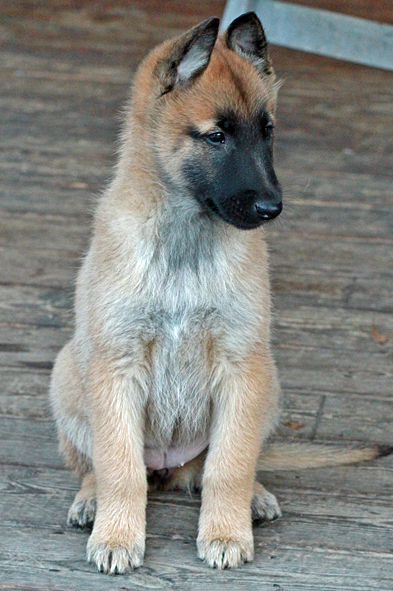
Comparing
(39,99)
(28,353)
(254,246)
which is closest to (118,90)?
(39,99)

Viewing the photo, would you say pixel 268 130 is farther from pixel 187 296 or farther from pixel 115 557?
pixel 115 557

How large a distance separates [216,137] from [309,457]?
1340mm

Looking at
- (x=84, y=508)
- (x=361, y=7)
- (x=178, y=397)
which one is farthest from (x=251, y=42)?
(x=361, y=7)

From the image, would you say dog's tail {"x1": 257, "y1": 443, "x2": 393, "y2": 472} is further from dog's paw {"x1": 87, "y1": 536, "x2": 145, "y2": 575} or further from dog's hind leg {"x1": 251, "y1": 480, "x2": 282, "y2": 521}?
dog's paw {"x1": 87, "y1": 536, "x2": 145, "y2": 575}

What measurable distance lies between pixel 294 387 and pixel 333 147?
326cm

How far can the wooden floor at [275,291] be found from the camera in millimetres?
3072

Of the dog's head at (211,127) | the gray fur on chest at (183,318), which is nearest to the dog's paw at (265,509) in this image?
the gray fur on chest at (183,318)

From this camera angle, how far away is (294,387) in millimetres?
4195

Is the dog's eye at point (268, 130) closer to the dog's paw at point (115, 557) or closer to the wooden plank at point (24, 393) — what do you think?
the dog's paw at point (115, 557)

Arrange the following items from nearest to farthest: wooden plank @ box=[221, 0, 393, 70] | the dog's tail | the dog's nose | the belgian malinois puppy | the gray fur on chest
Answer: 1. the dog's nose
2. the belgian malinois puppy
3. the gray fur on chest
4. the dog's tail
5. wooden plank @ box=[221, 0, 393, 70]

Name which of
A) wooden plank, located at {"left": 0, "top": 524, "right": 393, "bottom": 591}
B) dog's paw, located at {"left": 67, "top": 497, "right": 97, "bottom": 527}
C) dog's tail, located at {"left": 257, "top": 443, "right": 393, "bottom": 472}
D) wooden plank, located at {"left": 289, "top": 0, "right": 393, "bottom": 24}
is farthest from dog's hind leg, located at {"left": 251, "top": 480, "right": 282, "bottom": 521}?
wooden plank, located at {"left": 289, "top": 0, "right": 393, "bottom": 24}

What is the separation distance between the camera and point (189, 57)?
3.04m

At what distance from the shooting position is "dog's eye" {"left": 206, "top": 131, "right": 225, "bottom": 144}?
2992mm

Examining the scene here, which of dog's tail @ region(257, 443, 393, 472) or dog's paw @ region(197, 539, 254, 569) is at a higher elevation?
dog's paw @ region(197, 539, 254, 569)
